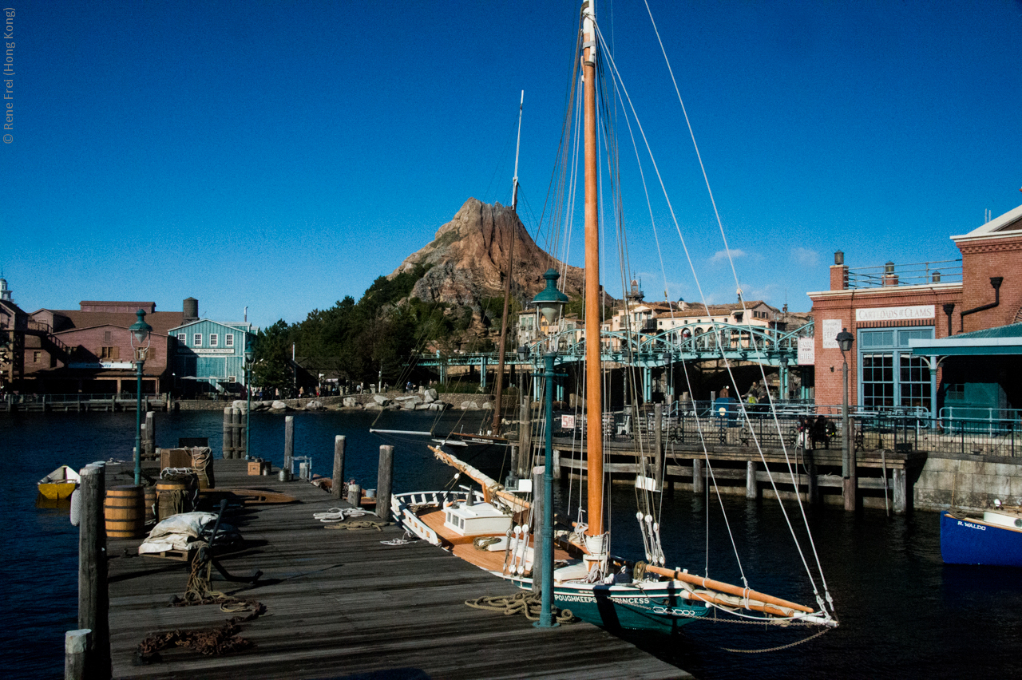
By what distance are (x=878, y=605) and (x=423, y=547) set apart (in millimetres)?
11031

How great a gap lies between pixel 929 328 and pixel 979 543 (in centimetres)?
1503

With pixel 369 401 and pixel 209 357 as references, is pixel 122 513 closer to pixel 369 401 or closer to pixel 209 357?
pixel 369 401

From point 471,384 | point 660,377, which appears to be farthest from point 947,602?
point 471,384

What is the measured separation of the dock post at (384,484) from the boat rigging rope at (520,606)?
8293 millimetres

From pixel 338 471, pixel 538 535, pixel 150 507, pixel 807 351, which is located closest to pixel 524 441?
pixel 338 471

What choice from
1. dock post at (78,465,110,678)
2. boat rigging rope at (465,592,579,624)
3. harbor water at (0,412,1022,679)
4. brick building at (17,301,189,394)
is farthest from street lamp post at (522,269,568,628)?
brick building at (17,301,189,394)

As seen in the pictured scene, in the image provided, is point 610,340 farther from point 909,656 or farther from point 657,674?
point 657,674

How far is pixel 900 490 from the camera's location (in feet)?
83.4

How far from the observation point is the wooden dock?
7.90 m

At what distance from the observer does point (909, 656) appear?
14.3m

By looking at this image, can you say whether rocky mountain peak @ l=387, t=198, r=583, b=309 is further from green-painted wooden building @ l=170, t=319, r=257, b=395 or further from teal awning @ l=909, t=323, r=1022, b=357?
teal awning @ l=909, t=323, r=1022, b=357

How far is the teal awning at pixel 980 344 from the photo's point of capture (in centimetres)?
2548

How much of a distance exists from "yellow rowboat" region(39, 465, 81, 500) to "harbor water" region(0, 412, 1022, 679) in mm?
584

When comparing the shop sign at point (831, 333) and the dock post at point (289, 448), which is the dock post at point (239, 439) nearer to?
the dock post at point (289, 448)
